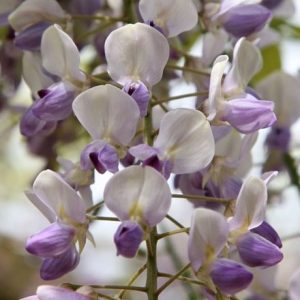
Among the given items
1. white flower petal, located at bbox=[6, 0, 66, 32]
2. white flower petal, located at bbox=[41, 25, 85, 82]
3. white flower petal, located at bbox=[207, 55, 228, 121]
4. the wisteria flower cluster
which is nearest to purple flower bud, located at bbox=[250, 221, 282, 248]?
the wisteria flower cluster

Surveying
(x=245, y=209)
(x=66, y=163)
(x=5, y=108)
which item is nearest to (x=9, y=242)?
(x=5, y=108)

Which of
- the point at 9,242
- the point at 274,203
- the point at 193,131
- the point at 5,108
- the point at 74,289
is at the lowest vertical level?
the point at 9,242

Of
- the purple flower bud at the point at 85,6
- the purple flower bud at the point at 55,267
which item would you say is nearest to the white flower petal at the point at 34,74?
the purple flower bud at the point at 85,6

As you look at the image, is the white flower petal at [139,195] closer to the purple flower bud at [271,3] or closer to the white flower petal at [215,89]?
the white flower petal at [215,89]

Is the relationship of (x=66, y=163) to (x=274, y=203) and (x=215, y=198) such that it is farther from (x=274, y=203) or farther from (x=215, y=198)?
(x=274, y=203)

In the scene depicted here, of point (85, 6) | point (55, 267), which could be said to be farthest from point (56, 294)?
point (85, 6)

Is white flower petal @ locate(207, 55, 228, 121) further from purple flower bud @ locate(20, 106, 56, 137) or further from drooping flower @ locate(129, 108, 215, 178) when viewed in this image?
purple flower bud @ locate(20, 106, 56, 137)
